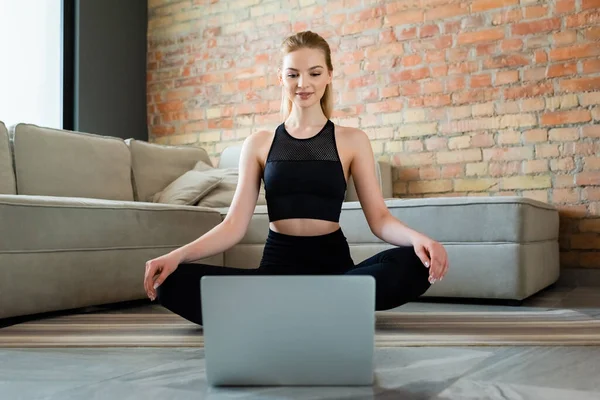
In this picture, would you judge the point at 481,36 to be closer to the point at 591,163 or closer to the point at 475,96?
the point at 475,96

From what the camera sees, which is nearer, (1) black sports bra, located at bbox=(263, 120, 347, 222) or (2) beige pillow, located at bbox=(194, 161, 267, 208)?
(1) black sports bra, located at bbox=(263, 120, 347, 222)

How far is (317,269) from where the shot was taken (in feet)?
5.30

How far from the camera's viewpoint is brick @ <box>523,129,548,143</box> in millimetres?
3158

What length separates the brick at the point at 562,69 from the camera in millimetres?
3109

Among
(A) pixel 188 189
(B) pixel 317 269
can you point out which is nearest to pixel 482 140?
(A) pixel 188 189

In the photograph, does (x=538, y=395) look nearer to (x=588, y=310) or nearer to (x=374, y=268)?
(x=374, y=268)

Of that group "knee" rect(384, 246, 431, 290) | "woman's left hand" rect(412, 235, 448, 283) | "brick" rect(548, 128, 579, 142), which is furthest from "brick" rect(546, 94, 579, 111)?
"woman's left hand" rect(412, 235, 448, 283)

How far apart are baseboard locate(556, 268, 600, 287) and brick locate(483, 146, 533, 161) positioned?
0.59 m

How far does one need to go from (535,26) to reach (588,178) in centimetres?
80

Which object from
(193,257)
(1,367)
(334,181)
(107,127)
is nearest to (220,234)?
(193,257)

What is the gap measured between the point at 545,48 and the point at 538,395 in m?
2.50

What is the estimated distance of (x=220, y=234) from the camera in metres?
1.54

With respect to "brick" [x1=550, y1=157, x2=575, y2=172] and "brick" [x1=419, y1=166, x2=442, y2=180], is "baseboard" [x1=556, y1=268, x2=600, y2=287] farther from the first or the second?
"brick" [x1=419, y1=166, x2=442, y2=180]

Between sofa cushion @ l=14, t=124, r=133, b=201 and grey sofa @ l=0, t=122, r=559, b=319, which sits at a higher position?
sofa cushion @ l=14, t=124, r=133, b=201
